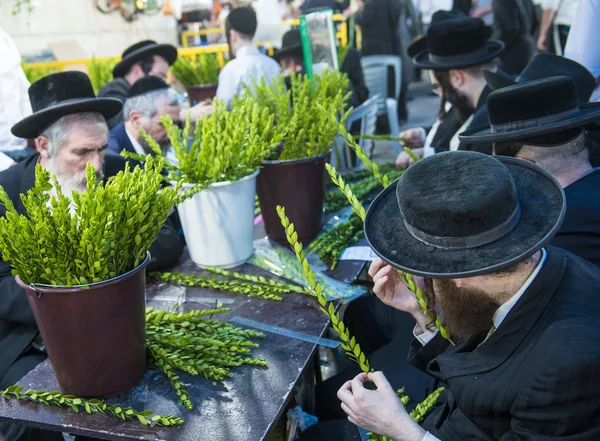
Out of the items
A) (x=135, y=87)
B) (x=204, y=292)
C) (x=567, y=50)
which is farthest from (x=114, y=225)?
(x=567, y=50)

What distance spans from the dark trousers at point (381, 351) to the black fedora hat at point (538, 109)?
3.04 ft

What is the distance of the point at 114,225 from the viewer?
154cm

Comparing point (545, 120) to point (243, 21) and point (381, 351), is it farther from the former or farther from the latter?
point (243, 21)

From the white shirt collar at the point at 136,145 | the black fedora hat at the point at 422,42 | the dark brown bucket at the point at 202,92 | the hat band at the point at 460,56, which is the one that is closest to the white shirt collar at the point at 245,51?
the dark brown bucket at the point at 202,92

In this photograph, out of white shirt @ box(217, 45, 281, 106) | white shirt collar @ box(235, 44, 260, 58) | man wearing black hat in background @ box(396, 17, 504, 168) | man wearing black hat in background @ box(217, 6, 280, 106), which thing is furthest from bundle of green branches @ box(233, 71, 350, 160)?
white shirt collar @ box(235, 44, 260, 58)

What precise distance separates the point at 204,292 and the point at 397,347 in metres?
0.97

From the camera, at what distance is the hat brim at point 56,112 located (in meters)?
2.52

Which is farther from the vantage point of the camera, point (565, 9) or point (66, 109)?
point (565, 9)

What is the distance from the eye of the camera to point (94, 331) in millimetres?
1530

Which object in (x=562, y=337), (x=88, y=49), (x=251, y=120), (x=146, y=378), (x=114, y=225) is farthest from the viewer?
(x=88, y=49)

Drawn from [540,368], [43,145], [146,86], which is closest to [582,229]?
[540,368]

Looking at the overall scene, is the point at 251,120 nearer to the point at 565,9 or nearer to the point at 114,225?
the point at 114,225

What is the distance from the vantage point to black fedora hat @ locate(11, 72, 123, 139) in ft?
8.43

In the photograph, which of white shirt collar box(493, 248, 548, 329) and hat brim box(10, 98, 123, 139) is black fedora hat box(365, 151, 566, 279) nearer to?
white shirt collar box(493, 248, 548, 329)
